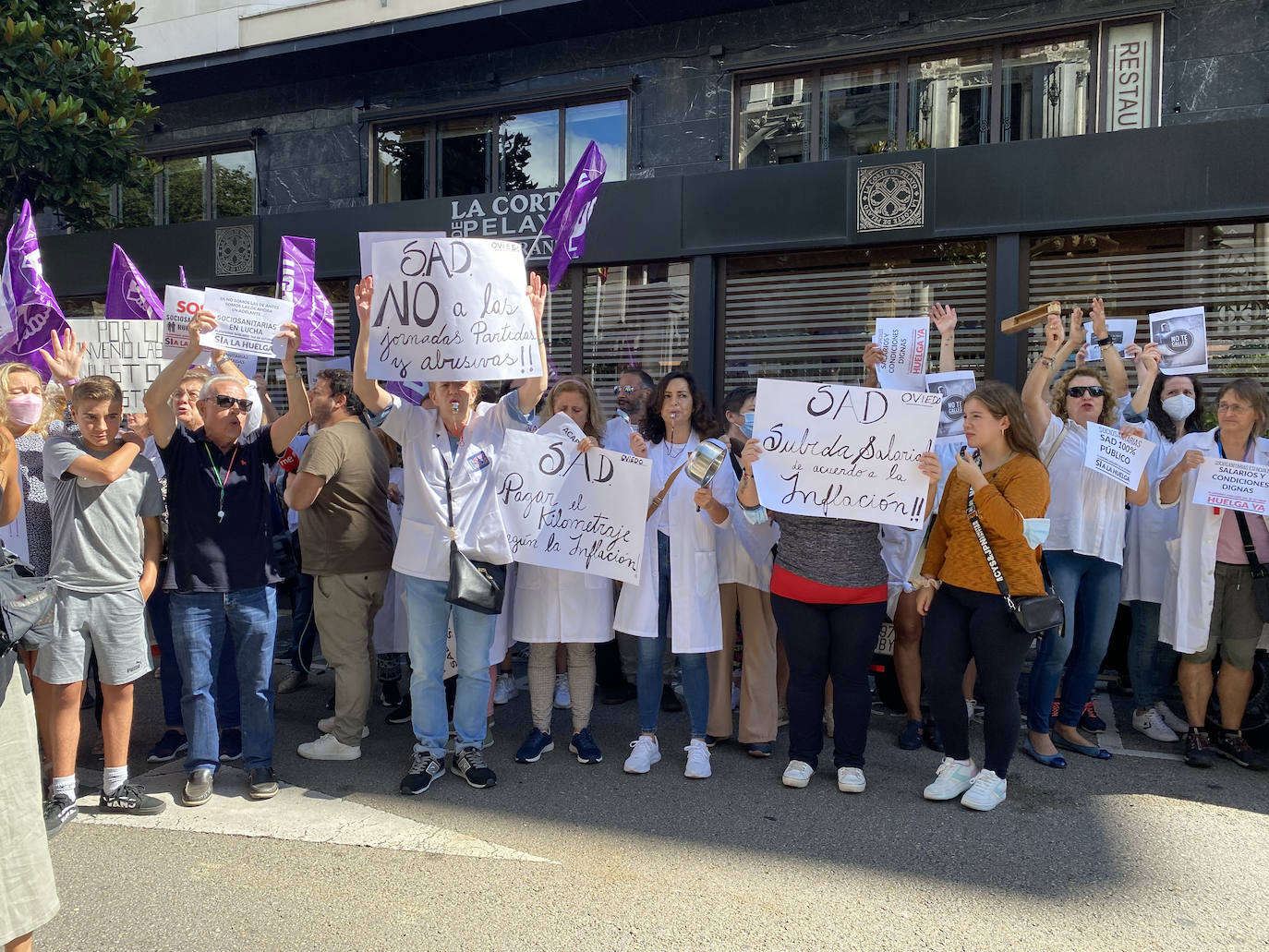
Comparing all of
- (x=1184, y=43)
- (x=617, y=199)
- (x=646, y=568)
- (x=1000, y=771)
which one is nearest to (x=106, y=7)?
(x=617, y=199)

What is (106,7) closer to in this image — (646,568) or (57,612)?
(57,612)

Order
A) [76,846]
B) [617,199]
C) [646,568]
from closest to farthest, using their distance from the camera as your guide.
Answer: [76,846] → [646,568] → [617,199]

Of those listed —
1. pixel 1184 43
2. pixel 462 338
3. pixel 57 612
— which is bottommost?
pixel 57 612

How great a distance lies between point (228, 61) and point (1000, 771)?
11.3 meters

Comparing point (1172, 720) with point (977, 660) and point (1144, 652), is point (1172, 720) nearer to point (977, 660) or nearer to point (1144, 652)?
point (1144, 652)

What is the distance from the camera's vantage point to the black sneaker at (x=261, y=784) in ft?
15.1

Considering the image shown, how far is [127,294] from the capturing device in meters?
6.71

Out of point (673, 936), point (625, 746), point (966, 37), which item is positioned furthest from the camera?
point (966, 37)

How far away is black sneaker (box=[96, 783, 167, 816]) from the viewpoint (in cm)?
440

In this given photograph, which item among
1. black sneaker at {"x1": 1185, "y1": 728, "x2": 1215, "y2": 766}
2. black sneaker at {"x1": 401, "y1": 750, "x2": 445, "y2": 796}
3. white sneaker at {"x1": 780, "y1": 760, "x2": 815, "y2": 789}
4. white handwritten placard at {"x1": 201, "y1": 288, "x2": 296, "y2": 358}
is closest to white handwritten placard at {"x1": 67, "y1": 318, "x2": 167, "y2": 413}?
white handwritten placard at {"x1": 201, "y1": 288, "x2": 296, "y2": 358}

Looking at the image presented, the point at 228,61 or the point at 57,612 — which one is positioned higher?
the point at 228,61

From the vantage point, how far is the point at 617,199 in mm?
9367

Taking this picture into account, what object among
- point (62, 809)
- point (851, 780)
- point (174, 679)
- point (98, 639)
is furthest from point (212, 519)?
point (851, 780)

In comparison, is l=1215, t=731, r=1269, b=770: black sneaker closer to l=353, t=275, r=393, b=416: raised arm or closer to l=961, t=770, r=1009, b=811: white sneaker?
l=961, t=770, r=1009, b=811: white sneaker
